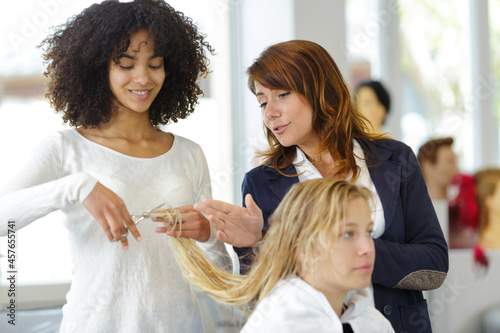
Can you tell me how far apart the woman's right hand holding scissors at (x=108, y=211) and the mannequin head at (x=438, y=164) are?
3.15 meters

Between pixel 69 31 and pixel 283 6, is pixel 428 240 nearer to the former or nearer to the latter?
pixel 69 31

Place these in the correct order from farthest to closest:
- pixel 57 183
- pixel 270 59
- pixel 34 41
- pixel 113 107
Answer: pixel 34 41, pixel 270 59, pixel 113 107, pixel 57 183

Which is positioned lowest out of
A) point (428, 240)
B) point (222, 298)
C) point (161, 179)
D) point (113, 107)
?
point (222, 298)

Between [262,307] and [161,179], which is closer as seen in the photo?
[262,307]

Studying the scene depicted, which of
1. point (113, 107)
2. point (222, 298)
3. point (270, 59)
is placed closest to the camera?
point (222, 298)

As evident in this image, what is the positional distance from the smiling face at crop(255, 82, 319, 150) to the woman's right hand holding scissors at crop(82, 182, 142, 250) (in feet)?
1.89

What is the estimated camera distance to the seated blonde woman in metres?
1.46

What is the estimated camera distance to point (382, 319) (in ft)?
5.28

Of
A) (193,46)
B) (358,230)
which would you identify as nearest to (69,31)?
(193,46)

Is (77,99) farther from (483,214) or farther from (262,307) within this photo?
(483,214)

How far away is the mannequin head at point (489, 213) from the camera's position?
161 inches

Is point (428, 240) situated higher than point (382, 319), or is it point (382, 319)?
point (428, 240)

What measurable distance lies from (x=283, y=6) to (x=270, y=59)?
177cm

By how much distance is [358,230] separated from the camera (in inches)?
58.3
